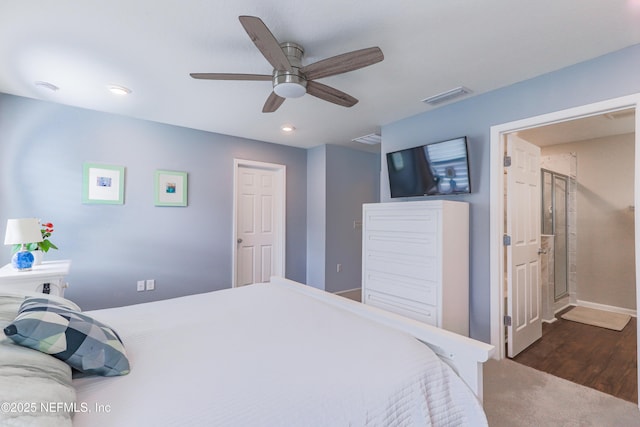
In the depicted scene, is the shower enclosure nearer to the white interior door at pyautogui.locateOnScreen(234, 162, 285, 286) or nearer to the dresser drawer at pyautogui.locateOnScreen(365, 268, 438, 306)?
the dresser drawer at pyautogui.locateOnScreen(365, 268, 438, 306)

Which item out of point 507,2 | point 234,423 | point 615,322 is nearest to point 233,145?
point 507,2

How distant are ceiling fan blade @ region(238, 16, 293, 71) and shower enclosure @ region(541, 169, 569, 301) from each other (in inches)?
138

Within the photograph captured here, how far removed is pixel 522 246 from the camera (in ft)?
8.80

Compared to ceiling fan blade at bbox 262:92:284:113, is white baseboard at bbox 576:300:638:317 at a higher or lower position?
lower

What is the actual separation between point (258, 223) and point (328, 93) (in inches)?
106

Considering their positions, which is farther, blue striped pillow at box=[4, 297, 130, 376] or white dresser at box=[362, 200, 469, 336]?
white dresser at box=[362, 200, 469, 336]

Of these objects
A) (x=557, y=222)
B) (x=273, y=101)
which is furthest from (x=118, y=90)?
(x=557, y=222)

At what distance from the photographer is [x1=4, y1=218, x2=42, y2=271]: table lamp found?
2180 mm

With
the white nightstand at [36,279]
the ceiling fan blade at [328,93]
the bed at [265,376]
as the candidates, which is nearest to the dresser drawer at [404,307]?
the bed at [265,376]

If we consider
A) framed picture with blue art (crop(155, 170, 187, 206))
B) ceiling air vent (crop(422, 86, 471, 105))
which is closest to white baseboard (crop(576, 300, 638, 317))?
ceiling air vent (crop(422, 86, 471, 105))

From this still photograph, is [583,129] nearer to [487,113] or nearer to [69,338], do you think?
[487,113]

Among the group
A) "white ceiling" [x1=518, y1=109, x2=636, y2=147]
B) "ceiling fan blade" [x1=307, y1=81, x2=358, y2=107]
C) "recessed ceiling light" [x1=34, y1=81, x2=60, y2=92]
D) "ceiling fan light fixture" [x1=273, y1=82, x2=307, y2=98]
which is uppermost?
"recessed ceiling light" [x1=34, y1=81, x2=60, y2=92]

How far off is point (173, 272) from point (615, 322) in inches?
203

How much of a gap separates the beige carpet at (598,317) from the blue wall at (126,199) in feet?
14.3
